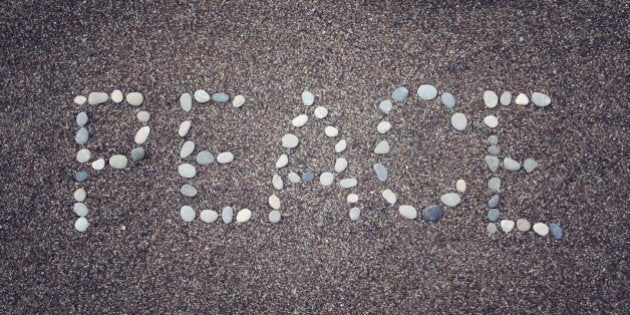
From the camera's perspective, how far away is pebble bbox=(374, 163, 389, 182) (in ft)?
2.31

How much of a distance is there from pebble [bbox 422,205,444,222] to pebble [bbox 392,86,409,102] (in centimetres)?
19

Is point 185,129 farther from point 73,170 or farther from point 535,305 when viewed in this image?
point 535,305

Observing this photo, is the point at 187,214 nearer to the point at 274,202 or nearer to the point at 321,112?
the point at 274,202

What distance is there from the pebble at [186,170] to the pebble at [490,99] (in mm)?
522

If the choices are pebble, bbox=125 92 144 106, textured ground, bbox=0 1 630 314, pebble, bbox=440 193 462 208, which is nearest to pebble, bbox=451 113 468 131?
textured ground, bbox=0 1 630 314

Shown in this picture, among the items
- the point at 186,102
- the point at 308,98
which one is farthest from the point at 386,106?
the point at 186,102

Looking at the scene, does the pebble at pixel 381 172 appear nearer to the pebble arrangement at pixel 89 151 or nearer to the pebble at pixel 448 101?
the pebble at pixel 448 101

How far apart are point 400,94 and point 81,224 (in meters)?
0.60

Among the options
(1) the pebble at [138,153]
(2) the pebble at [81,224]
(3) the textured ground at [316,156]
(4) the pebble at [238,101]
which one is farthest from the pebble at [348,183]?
→ (2) the pebble at [81,224]

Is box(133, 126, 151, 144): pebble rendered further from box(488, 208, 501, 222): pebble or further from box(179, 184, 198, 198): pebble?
box(488, 208, 501, 222): pebble

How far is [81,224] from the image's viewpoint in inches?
28.2

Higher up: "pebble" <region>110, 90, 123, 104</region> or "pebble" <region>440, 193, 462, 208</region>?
"pebble" <region>110, 90, 123, 104</region>

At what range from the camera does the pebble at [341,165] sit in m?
0.71

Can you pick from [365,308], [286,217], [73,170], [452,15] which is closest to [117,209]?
[73,170]
